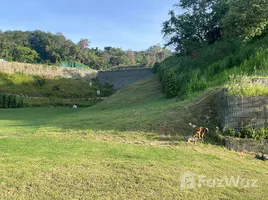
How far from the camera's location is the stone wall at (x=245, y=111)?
4.87m

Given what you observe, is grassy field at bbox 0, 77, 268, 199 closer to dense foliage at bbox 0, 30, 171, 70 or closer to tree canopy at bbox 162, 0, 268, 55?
tree canopy at bbox 162, 0, 268, 55

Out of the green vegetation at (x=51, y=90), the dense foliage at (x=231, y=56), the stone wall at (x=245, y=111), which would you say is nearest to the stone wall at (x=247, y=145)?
the stone wall at (x=245, y=111)

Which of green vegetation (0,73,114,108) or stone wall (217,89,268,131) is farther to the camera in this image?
green vegetation (0,73,114,108)

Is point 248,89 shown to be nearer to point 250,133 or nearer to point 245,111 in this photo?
point 245,111

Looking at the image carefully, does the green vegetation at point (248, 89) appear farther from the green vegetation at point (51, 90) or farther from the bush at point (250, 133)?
the green vegetation at point (51, 90)

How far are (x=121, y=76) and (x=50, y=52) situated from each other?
1854cm

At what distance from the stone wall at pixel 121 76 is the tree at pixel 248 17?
22614 millimetres

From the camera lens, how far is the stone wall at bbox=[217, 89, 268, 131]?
487cm

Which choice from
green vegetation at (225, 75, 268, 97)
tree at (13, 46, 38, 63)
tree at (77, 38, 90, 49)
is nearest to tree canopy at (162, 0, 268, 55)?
green vegetation at (225, 75, 268, 97)

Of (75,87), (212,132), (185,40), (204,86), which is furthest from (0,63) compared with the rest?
(212,132)

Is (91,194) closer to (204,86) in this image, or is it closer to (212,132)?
(212,132)

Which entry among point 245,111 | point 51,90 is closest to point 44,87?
point 51,90

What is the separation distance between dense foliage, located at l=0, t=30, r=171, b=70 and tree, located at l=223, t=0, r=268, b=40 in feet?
96.7

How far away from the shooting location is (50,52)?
46750 millimetres
